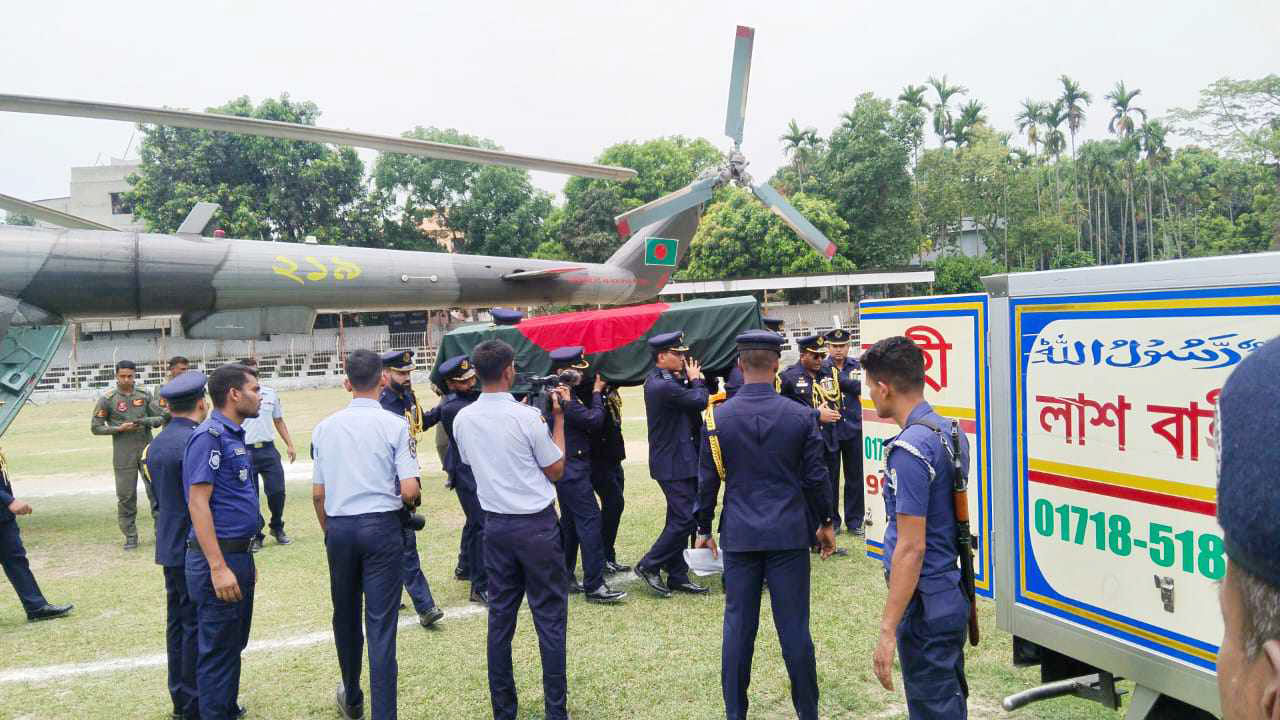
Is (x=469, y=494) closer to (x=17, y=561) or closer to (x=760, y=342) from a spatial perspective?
(x=760, y=342)

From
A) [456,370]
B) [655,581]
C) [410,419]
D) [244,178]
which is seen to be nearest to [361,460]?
[456,370]

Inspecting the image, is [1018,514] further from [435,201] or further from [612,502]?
[435,201]

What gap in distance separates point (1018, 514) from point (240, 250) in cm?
1043

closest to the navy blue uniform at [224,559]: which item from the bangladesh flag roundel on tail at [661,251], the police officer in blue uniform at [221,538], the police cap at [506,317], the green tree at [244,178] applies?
the police officer in blue uniform at [221,538]

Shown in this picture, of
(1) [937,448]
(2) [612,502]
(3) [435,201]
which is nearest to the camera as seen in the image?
(1) [937,448]

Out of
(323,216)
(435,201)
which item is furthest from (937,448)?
(435,201)

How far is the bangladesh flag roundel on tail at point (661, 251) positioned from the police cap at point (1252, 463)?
557 inches

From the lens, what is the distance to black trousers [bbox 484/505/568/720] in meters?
3.99

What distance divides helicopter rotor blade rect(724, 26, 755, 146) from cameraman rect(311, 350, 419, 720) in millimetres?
9984

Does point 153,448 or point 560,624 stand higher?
point 153,448

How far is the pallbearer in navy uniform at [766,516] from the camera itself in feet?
12.3

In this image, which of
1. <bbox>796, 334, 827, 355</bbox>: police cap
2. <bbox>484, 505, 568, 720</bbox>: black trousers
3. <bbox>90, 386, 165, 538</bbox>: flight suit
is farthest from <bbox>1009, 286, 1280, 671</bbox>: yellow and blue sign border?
<bbox>90, 386, 165, 538</bbox>: flight suit

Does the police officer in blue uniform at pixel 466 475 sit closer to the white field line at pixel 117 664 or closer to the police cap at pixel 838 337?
the white field line at pixel 117 664

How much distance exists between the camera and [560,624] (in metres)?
4.03
